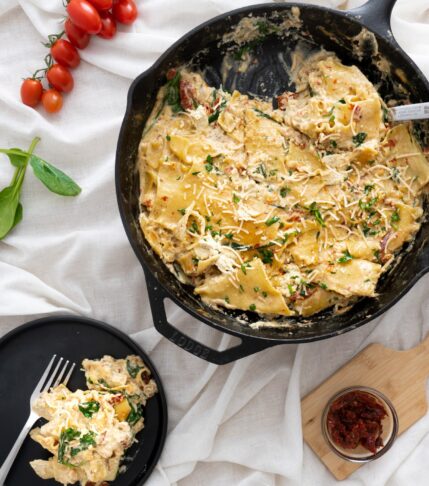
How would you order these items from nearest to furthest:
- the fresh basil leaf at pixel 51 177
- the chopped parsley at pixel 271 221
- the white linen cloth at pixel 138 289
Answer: the chopped parsley at pixel 271 221 < the fresh basil leaf at pixel 51 177 < the white linen cloth at pixel 138 289

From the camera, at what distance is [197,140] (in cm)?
351

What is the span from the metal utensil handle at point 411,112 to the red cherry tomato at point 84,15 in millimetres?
1686

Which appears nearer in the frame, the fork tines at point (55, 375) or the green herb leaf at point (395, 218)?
the green herb leaf at point (395, 218)

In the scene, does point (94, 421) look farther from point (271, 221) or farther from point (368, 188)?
point (368, 188)

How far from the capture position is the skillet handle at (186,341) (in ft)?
10.6

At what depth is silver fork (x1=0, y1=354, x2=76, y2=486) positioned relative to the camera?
3.73 m

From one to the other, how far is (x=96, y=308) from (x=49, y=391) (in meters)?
0.53

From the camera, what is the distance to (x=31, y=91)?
379 cm

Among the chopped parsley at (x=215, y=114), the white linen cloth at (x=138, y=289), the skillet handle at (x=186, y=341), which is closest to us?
the skillet handle at (x=186, y=341)

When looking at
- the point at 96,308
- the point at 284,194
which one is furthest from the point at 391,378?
the point at 96,308

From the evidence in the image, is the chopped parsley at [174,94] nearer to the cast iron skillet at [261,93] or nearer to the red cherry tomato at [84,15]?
the cast iron skillet at [261,93]

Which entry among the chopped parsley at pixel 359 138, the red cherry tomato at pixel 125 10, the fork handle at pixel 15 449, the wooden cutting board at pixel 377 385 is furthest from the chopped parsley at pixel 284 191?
the fork handle at pixel 15 449

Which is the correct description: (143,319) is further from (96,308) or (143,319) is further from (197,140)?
(197,140)

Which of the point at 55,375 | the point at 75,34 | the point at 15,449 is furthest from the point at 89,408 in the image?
the point at 75,34
